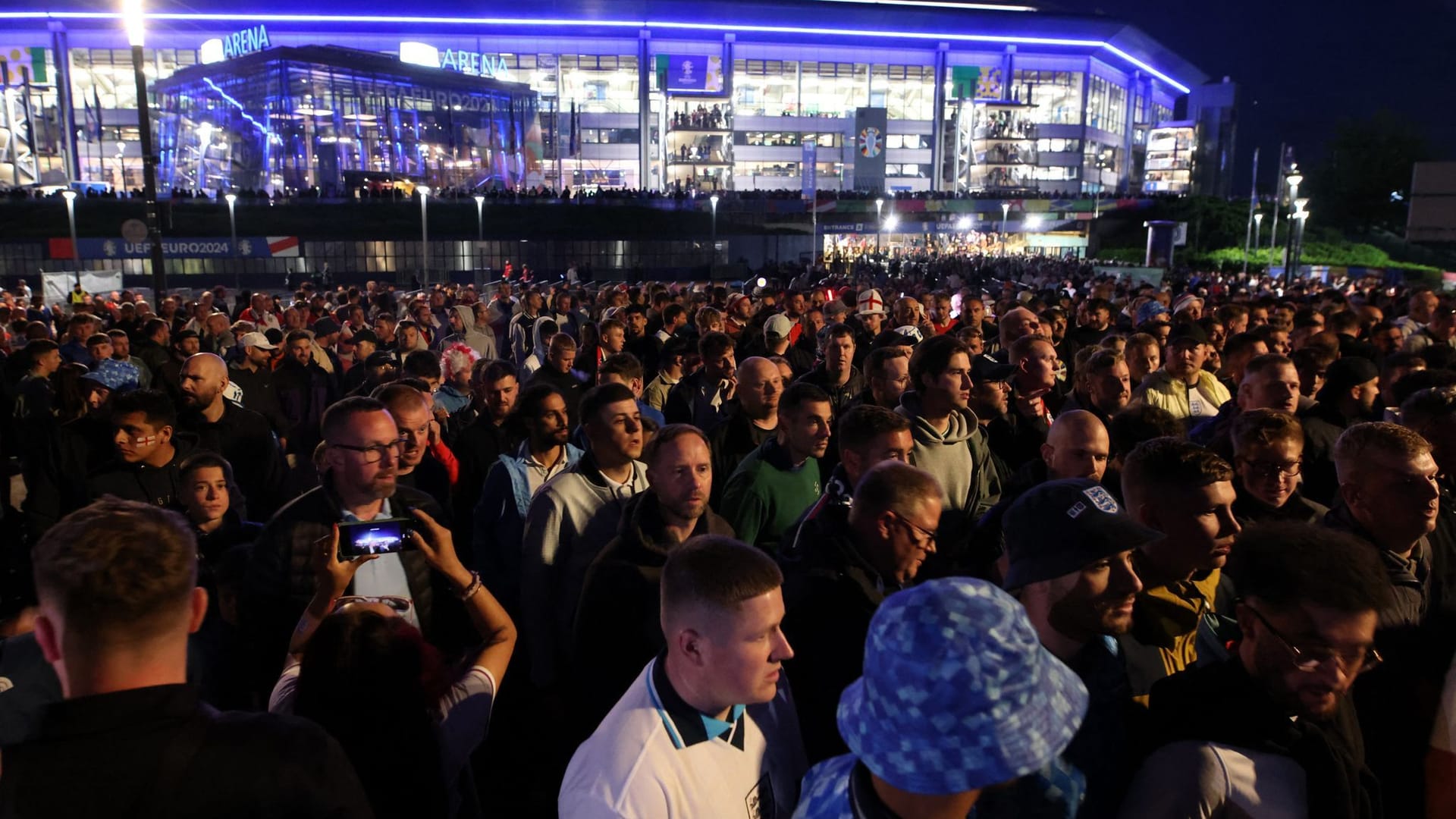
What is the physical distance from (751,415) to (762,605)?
3914mm

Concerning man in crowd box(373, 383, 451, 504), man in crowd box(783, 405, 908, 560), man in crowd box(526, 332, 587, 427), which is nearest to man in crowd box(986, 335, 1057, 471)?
man in crowd box(783, 405, 908, 560)

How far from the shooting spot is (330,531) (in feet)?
10.4

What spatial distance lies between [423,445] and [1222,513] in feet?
12.6

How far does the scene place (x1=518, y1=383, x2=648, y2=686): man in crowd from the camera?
423cm

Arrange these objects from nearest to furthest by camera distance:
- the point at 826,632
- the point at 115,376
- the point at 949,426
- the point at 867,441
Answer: the point at 826,632 → the point at 867,441 → the point at 949,426 → the point at 115,376

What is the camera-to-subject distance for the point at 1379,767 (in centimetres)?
280

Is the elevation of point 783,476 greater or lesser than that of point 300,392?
greater

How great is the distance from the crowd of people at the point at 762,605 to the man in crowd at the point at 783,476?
18 millimetres

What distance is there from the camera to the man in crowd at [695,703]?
2.14 m

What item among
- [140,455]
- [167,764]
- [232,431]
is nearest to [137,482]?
[140,455]

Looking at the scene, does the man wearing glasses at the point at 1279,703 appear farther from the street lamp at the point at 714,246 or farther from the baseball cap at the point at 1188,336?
the street lamp at the point at 714,246

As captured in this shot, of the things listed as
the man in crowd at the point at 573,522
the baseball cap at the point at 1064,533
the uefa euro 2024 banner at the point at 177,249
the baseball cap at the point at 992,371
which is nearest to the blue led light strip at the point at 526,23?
the uefa euro 2024 banner at the point at 177,249

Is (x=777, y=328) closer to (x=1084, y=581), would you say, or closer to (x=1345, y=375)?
(x=1345, y=375)

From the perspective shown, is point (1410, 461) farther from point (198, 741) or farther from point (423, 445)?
point (423, 445)
